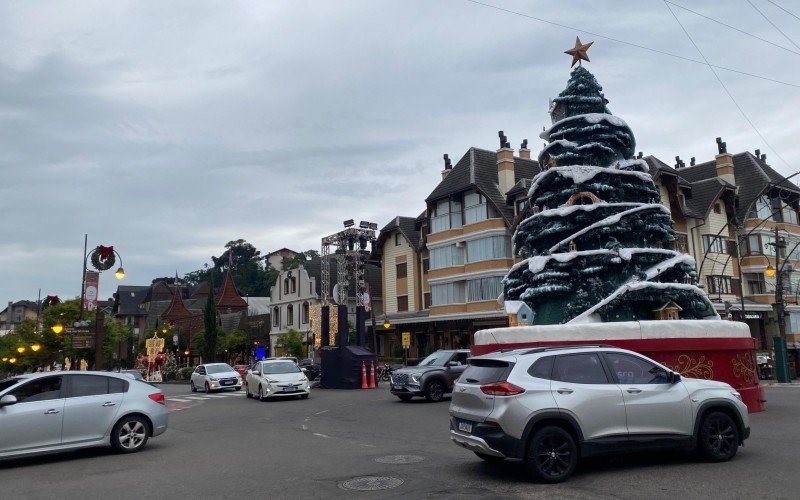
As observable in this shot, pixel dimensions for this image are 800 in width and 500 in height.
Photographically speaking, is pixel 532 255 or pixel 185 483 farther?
pixel 532 255

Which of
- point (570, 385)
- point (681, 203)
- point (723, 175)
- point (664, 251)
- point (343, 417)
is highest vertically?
point (723, 175)

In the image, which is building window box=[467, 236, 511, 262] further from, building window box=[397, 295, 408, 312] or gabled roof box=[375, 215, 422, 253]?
building window box=[397, 295, 408, 312]

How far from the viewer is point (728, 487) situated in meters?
7.11

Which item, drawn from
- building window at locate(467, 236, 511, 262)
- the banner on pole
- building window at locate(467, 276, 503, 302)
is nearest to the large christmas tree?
the banner on pole

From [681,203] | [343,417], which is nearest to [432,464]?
[343,417]

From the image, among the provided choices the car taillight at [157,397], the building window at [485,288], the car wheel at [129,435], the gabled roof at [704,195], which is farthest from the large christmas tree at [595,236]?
the gabled roof at [704,195]

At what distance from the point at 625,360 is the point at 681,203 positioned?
122 ft

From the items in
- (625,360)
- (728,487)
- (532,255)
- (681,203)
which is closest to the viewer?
(728,487)

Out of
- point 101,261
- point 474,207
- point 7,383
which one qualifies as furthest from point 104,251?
point 474,207

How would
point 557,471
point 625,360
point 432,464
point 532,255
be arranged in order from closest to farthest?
point 557,471, point 625,360, point 432,464, point 532,255

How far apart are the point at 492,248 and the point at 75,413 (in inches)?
1287

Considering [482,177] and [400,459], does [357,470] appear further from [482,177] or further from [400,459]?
[482,177]

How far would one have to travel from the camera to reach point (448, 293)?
143ft

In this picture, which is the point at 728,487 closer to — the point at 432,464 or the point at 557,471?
the point at 557,471
